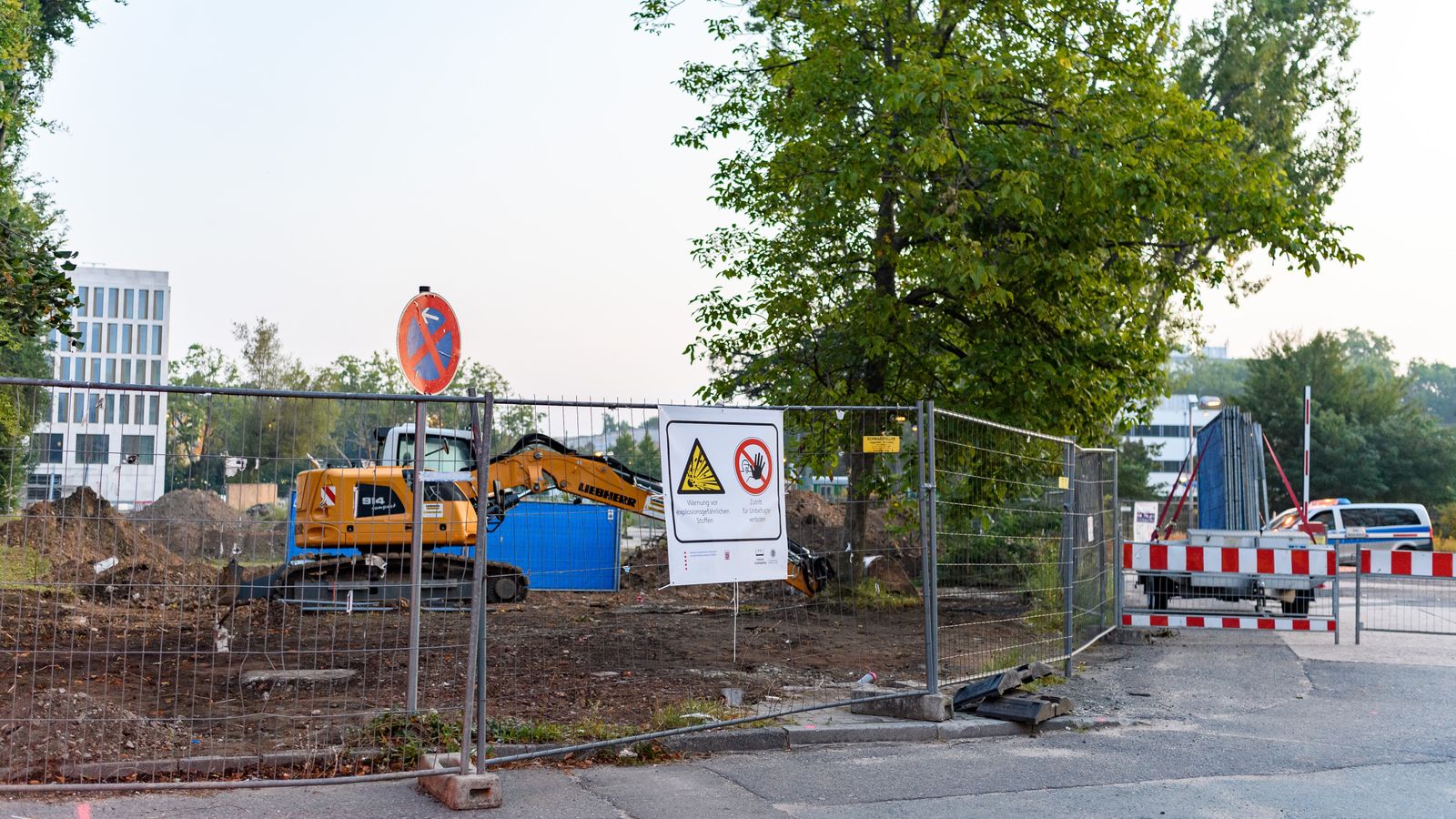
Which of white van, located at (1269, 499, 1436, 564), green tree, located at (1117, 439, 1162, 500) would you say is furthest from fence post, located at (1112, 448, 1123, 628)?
green tree, located at (1117, 439, 1162, 500)

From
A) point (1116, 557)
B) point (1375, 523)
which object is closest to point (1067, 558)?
point (1116, 557)

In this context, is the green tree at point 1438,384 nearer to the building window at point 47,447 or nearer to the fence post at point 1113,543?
the fence post at point 1113,543

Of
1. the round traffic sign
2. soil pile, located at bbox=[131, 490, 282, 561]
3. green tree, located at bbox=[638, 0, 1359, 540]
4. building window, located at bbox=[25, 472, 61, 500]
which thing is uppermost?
green tree, located at bbox=[638, 0, 1359, 540]

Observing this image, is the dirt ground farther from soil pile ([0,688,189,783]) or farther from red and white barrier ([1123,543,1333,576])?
red and white barrier ([1123,543,1333,576])

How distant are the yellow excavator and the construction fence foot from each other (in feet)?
3.69

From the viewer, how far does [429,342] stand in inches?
365

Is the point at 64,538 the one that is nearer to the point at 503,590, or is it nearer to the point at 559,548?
the point at 559,548

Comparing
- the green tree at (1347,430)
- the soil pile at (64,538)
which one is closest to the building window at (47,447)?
the soil pile at (64,538)

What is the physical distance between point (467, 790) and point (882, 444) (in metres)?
4.10

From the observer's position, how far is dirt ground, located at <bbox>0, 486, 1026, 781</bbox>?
7.22 meters

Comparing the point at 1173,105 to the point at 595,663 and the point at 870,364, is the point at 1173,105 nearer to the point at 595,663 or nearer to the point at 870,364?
the point at 870,364

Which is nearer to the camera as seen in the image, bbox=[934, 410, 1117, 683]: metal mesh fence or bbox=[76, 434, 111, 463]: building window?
bbox=[76, 434, 111, 463]: building window

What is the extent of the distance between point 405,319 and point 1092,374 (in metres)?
9.87

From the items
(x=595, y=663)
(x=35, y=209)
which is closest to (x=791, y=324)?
(x=595, y=663)
